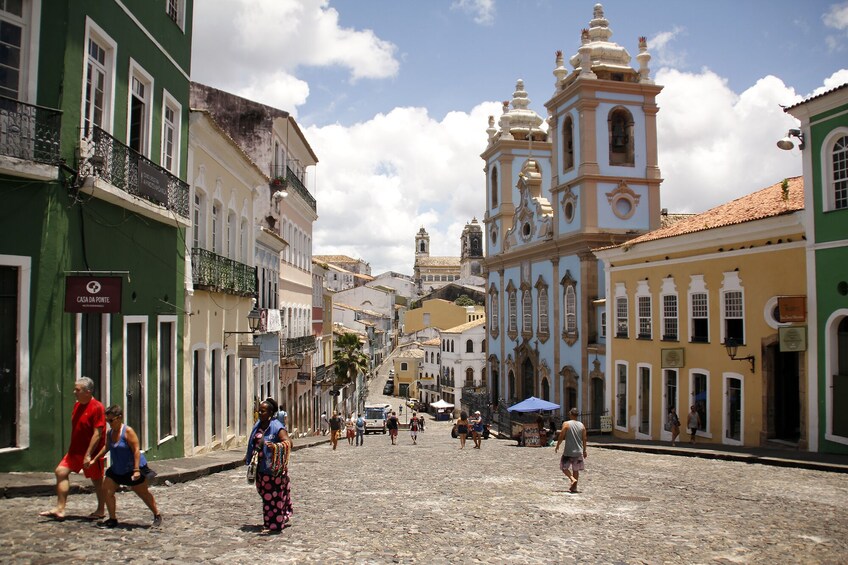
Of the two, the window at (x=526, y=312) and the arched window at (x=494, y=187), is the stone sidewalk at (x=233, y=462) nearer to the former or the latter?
the window at (x=526, y=312)

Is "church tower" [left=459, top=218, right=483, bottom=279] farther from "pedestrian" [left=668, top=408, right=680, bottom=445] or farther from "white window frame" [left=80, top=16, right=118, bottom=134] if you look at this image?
"white window frame" [left=80, top=16, right=118, bottom=134]

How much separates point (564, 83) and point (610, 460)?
2292cm

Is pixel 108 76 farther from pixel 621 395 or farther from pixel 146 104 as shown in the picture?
pixel 621 395

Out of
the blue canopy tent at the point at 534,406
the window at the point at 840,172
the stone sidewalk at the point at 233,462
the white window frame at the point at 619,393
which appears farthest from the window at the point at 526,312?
the window at the point at 840,172

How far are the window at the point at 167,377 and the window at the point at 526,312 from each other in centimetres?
2747

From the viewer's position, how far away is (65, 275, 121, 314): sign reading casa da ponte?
9.21 m

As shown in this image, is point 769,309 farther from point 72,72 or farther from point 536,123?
point 536,123

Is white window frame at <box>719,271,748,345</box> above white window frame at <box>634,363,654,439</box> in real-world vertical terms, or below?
above

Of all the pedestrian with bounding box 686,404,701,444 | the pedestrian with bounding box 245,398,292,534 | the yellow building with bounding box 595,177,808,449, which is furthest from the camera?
the pedestrian with bounding box 686,404,701,444

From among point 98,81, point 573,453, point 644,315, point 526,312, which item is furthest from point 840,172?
point 526,312

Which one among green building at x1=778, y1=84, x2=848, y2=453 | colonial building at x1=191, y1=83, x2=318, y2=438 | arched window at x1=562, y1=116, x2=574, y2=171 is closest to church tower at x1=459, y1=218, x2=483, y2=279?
arched window at x1=562, y1=116, x2=574, y2=171

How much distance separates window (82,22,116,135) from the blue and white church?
21.8 meters

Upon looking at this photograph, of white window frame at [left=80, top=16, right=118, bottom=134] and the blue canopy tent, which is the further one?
the blue canopy tent

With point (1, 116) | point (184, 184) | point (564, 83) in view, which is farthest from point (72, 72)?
point (564, 83)
